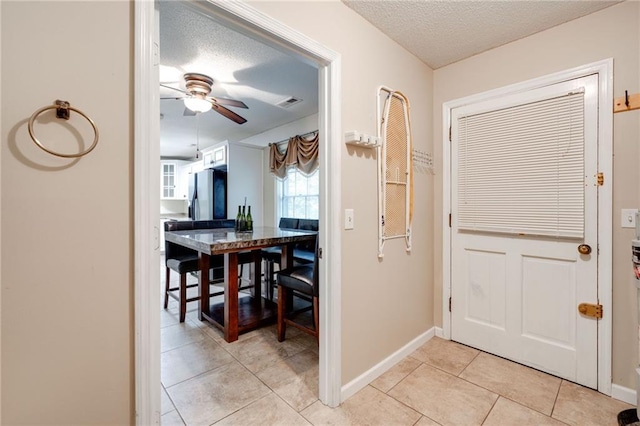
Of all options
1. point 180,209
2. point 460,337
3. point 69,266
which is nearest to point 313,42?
point 69,266

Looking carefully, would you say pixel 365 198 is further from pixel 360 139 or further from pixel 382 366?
pixel 382 366

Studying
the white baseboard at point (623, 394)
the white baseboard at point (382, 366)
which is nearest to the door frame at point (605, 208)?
the white baseboard at point (623, 394)

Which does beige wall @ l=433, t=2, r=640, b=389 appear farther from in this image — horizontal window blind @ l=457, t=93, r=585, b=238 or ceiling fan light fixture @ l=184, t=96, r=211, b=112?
ceiling fan light fixture @ l=184, t=96, r=211, b=112

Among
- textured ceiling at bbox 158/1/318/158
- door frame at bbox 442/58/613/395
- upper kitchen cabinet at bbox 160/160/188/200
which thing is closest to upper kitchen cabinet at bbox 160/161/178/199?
upper kitchen cabinet at bbox 160/160/188/200

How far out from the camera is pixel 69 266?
93cm

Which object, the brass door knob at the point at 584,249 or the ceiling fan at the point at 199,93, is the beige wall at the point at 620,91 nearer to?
the brass door knob at the point at 584,249

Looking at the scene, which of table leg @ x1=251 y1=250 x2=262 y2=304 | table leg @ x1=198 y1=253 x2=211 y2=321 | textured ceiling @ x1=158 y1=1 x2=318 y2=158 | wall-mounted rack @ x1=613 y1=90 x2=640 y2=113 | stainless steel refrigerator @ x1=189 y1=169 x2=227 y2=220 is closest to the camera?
wall-mounted rack @ x1=613 y1=90 x2=640 y2=113

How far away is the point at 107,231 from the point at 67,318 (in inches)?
11.7

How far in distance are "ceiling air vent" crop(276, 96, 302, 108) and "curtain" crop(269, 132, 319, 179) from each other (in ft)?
1.81

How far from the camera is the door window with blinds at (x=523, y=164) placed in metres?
1.97

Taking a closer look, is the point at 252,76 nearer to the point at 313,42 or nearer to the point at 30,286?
the point at 313,42

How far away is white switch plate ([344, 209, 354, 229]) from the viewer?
71.5 inches

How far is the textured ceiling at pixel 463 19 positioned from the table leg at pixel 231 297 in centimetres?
214

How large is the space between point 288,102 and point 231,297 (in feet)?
8.57
